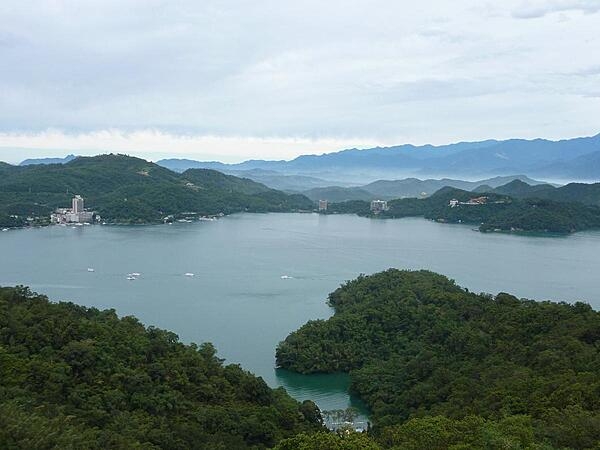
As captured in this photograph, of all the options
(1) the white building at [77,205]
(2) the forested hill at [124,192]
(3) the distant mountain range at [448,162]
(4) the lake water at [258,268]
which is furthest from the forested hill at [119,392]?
(3) the distant mountain range at [448,162]

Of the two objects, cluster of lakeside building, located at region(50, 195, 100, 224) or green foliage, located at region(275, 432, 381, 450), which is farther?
cluster of lakeside building, located at region(50, 195, 100, 224)

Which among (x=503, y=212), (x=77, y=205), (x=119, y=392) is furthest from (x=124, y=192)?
(x=119, y=392)

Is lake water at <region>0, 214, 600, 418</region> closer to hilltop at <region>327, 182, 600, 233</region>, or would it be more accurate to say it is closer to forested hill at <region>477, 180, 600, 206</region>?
hilltop at <region>327, 182, 600, 233</region>

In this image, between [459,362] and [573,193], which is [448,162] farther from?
[459,362]

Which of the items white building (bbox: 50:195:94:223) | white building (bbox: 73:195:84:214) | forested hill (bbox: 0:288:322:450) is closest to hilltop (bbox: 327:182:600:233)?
white building (bbox: 50:195:94:223)

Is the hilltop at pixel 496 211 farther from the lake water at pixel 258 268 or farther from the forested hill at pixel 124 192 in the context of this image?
the forested hill at pixel 124 192

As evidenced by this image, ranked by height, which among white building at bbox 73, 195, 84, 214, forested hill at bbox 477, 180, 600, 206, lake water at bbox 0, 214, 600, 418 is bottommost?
lake water at bbox 0, 214, 600, 418

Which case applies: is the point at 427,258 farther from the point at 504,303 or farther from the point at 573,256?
the point at 504,303
